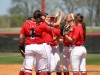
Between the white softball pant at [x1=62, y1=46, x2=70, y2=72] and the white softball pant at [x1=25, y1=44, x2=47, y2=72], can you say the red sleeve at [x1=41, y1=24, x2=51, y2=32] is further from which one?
the white softball pant at [x1=62, y1=46, x2=70, y2=72]

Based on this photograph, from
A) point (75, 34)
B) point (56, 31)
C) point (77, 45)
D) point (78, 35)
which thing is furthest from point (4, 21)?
point (75, 34)

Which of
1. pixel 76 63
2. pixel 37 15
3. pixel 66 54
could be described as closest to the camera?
pixel 37 15

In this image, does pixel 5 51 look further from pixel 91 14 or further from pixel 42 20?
pixel 91 14

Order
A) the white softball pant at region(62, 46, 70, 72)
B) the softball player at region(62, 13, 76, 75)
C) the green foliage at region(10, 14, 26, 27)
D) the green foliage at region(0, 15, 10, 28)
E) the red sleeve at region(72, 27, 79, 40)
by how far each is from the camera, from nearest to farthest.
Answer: the red sleeve at region(72, 27, 79, 40), the softball player at region(62, 13, 76, 75), the white softball pant at region(62, 46, 70, 72), the green foliage at region(10, 14, 26, 27), the green foliage at region(0, 15, 10, 28)

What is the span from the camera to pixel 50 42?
10.1 metres

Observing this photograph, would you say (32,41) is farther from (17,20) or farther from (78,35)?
(17,20)

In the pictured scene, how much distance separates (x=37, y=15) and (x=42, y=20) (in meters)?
0.45

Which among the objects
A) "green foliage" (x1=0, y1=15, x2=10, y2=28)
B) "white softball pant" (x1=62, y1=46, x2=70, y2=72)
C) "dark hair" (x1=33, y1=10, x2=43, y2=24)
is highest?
"dark hair" (x1=33, y1=10, x2=43, y2=24)

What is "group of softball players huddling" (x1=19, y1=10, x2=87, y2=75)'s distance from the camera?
891 centimetres

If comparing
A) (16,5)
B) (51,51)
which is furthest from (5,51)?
(16,5)

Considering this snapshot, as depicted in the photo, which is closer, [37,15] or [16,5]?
[37,15]

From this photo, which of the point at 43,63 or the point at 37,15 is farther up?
the point at 37,15

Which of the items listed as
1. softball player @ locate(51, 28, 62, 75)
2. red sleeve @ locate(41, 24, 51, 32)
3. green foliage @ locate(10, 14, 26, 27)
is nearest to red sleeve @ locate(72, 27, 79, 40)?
red sleeve @ locate(41, 24, 51, 32)

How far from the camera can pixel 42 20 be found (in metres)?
9.30
